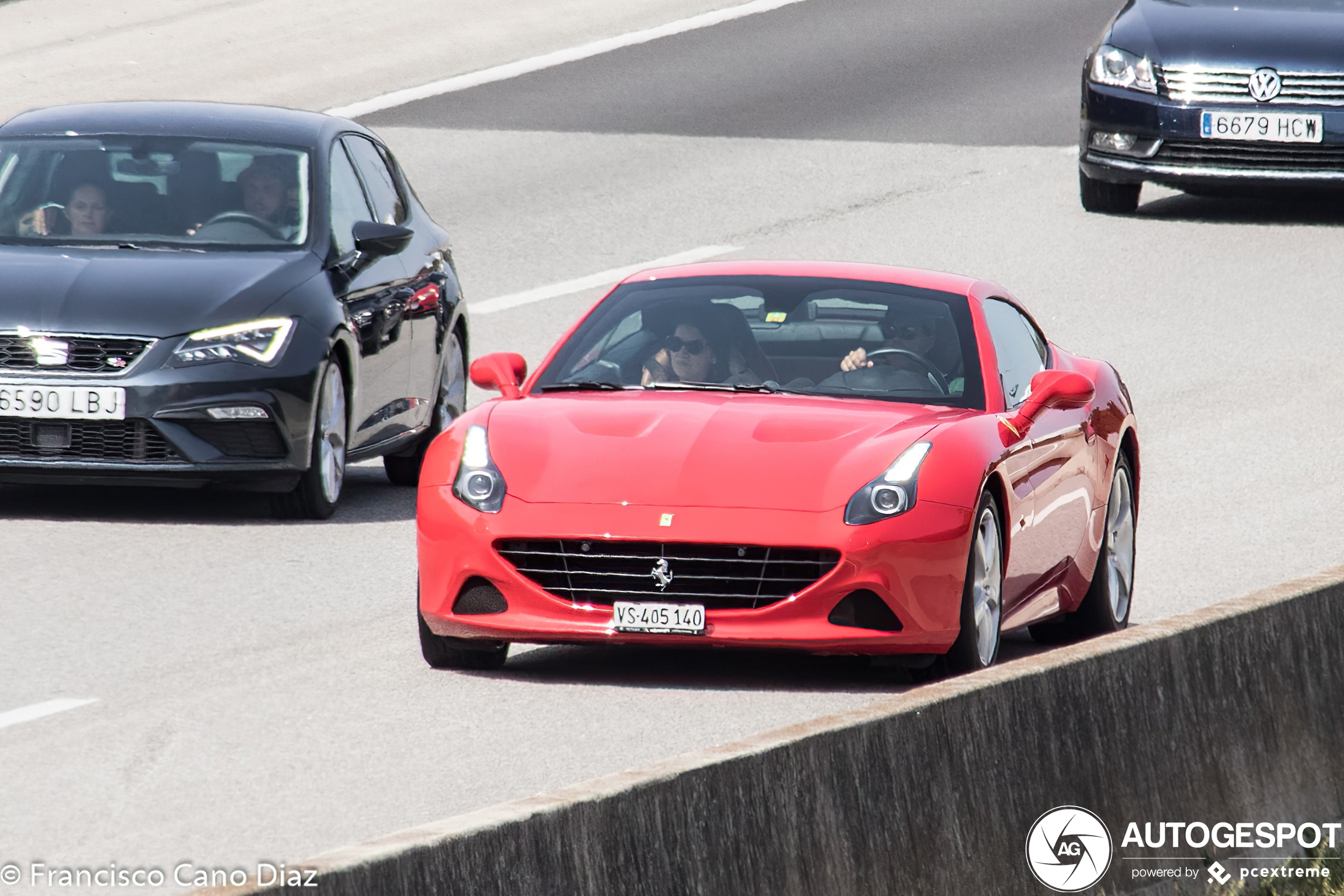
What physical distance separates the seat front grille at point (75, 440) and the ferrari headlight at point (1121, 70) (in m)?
10.6

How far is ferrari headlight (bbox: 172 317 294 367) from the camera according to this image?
444 inches

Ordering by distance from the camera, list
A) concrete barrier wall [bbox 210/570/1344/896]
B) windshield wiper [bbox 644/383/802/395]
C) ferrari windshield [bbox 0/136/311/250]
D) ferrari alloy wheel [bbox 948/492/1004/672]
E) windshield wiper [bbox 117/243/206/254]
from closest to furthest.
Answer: concrete barrier wall [bbox 210/570/1344/896], ferrari alloy wheel [bbox 948/492/1004/672], windshield wiper [bbox 644/383/802/395], windshield wiper [bbox 117/243/206/254], ferrari windshield [bbox 0/136/311/250]

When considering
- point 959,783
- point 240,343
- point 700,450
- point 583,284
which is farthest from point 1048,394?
point 583,284

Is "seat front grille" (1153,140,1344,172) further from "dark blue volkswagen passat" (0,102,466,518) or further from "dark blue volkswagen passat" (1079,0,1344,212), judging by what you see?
"dark blue volkswagen passat" (0,102,466,518)

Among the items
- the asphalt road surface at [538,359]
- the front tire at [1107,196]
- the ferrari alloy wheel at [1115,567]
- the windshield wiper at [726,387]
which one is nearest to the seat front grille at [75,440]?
the asphalt road surface at [538,359]

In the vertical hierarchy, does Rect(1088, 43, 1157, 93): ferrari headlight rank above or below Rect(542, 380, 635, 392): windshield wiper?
A: below

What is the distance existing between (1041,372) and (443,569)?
7.05 feet

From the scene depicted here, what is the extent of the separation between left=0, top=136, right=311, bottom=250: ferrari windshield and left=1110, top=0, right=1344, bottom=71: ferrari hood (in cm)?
913

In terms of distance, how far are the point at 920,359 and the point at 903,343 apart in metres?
0.09

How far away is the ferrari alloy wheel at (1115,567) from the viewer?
32.4 feet

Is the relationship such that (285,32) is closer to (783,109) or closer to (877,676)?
(783,109)

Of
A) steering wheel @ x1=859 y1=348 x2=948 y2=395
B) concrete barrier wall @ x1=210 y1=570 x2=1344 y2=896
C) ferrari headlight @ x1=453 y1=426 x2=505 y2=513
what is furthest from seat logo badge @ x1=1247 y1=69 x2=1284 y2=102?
concrete barrier wall @ x1=210 y1=570 x2=1344 y2=896

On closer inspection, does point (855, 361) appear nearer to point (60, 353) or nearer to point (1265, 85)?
point (60, 353)

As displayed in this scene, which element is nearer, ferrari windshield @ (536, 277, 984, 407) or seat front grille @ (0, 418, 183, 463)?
ferrari windshield @ (536, 277, 984, 407)
